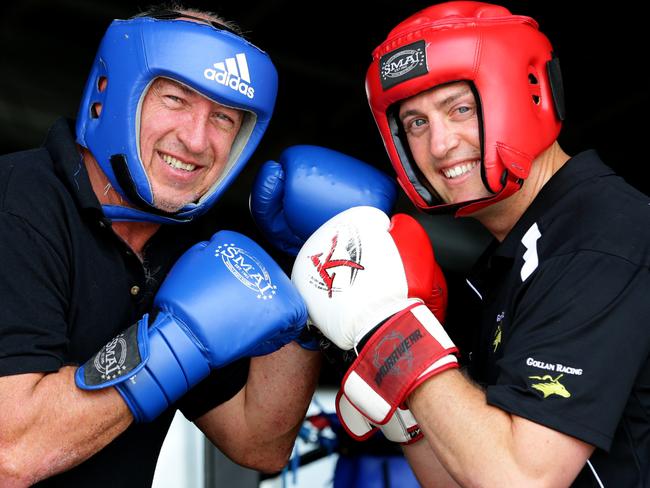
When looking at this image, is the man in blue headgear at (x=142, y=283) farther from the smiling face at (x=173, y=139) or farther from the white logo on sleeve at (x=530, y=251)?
the white logo on sleeve at (x=530, y=251)

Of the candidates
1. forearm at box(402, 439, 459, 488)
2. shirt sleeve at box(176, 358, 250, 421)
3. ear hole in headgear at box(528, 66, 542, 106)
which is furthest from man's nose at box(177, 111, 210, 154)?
forearm at box(402, 439, 459, 488)

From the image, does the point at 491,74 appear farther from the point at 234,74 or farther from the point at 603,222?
the point at 234,74

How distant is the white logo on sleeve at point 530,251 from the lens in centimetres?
183

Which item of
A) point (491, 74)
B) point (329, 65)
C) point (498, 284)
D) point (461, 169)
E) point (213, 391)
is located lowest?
point (213, 391)

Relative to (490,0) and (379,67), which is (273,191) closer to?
(379,67)

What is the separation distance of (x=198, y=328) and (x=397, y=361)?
1.39 feet

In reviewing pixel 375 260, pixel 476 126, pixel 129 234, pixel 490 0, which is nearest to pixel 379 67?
pixel 476 126

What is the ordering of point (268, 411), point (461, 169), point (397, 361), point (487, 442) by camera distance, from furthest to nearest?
point (268, 411) < point (461, 169) < point (397, 361) < point (487, 442)

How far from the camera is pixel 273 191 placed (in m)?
2.22

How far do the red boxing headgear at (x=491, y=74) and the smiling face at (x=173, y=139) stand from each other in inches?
18.2

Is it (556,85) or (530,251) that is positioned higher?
(556,85)

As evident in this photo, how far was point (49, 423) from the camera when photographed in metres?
1.68

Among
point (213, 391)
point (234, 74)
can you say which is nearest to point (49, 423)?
point (213, 391)

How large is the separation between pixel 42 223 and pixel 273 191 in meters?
0.63
